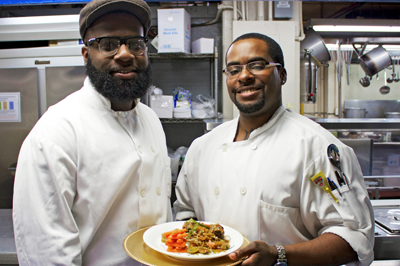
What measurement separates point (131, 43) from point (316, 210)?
38.3 inches

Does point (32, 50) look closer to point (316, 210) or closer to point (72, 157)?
point (72, 157)

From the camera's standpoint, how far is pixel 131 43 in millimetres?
1209

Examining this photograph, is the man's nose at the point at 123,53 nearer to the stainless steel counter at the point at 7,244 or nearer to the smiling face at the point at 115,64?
the smiling face at the point at 115,64

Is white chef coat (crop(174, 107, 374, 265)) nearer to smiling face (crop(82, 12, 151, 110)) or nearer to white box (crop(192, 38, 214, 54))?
smiling face (crop(82, 12, 151, 110))

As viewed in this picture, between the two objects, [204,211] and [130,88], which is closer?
[130,88]

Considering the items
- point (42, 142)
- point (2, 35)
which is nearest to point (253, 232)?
point (42, 142)

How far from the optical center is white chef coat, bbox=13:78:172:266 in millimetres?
963

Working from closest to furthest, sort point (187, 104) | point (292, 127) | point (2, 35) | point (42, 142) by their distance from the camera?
point (42, 142)
point (292, 127)
point (2, 35)
point (187, 104)

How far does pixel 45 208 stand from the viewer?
957 millimetres

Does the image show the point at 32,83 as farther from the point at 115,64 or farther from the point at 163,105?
the point at 115,64

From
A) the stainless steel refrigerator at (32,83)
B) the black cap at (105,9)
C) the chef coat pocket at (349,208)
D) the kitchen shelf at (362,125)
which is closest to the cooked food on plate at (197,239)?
the chef coat pocket at (349,208)

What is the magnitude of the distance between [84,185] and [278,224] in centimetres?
73

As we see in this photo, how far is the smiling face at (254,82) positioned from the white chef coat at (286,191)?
9 centimetres

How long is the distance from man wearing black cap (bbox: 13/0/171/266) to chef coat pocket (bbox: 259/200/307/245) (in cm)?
43
